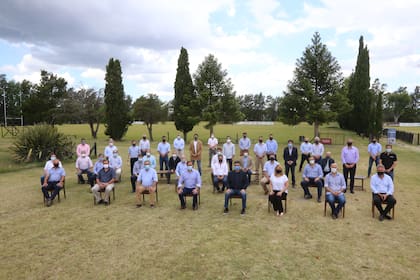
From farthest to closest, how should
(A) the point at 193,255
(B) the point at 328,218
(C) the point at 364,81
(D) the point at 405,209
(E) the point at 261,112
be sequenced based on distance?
(E) the point at 261,112
(C) the point at 364,81
(D) the point at 405,209
(B) the point at 328,218
(A) the point at 193,255

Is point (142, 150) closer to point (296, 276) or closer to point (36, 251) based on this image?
point (36, 251)

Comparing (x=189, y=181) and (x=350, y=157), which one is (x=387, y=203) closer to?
(x=350, y=157)

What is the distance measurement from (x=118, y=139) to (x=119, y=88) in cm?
573

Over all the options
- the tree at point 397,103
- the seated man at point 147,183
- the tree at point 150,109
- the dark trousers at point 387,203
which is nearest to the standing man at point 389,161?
the dark trousers at point 387,203

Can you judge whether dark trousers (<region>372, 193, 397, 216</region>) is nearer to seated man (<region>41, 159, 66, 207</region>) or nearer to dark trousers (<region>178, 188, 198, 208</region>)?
dark trousers (<region>178, 188, 198, 208</region>)

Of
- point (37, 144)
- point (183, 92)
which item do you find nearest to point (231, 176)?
point (37, 144)

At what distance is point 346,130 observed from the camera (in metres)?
49.2

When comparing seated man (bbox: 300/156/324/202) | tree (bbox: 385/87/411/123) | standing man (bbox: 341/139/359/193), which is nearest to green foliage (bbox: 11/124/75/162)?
seated man (bbox: 300/156/324/202)

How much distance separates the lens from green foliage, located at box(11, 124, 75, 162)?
16.9 m

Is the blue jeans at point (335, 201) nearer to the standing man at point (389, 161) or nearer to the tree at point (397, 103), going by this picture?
the standing man at point (389, 161)

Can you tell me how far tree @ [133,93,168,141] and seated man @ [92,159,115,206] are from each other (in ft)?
85.7

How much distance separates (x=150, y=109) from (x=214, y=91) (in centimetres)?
806

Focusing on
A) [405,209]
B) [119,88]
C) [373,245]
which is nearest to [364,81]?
[119,88]

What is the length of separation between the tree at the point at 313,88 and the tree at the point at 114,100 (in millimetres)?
17863
